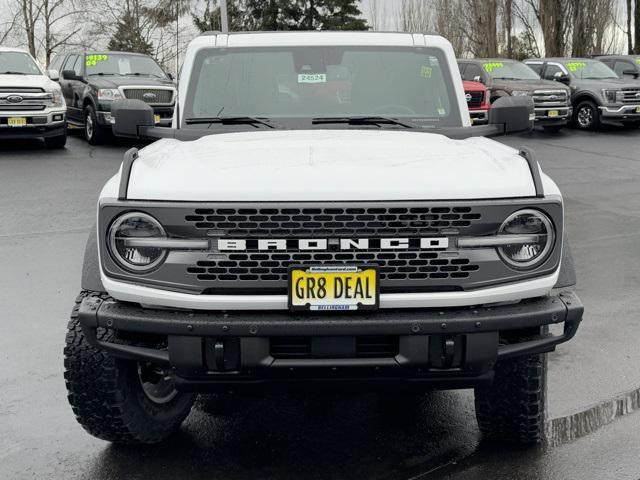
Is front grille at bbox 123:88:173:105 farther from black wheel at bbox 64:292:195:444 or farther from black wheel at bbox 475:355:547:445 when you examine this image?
black wheel at bbox 475:355:547:445

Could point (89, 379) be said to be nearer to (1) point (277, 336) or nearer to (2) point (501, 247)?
(1) point (277, 336)

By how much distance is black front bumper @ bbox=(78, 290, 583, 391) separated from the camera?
3318 millimetres

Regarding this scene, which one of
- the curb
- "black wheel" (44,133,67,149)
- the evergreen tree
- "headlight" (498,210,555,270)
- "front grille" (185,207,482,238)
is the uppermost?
the evergreen tree

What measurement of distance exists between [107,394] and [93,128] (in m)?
14.7

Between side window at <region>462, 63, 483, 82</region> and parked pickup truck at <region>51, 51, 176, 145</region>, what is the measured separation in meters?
7.89

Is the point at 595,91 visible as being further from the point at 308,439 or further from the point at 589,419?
the point at 308,439

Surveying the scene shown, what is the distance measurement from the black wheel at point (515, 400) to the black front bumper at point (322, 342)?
425 millimetres

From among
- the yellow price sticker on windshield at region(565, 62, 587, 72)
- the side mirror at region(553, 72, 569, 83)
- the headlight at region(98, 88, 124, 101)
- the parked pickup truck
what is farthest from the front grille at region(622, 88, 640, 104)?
the headlight at region(98, 88, 124, 101)

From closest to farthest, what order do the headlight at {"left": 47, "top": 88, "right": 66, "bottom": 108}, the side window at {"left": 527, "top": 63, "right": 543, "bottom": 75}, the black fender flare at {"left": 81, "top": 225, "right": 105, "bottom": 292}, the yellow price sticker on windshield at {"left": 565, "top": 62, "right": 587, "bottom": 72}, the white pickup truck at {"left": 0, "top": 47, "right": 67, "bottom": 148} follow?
the black fender flare at {"left": 81, "top": 225, "right": 105, "bottom": 292}
the white pickup truck at {"left": 0, "top": 47, "right": 67, "bottom": 148}
the headlight at {"left": 47, "top": 88, "right": 66, "bottom": 108}
the yellow price sticker on windshield at {"left": 565, "top": 62, "right": 587, "bottom": 72}
the side window at {"left": 527, "top": 63, "right": 543, "bottom": 75}

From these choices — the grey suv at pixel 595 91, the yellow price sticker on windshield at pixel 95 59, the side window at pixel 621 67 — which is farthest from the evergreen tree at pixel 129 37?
the yellow price sticker on windshield at pixel 95 59

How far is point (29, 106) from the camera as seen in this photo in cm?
1620

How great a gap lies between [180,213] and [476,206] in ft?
3.61

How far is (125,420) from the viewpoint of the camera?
3873mm

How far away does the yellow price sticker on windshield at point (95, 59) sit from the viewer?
731 inches
